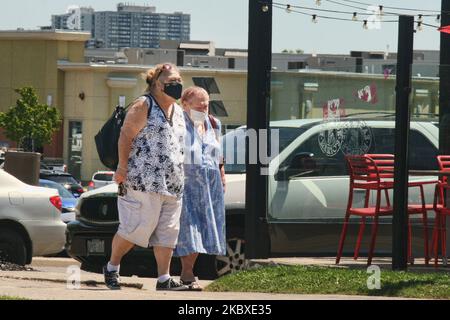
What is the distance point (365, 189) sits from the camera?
37.9ft

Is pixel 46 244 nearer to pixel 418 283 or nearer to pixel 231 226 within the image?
pixel 231 226

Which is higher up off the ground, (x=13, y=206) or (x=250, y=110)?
(x=250, y=110)

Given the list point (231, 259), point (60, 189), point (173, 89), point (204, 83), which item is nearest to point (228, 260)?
point (231, 259)

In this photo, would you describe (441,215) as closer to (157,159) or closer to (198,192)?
(198,192)

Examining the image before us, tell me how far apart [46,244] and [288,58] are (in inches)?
2985

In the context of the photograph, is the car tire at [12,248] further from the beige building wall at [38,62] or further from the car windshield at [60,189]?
the beige building wall at [38,62]

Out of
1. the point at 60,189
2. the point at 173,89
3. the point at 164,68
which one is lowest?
the point at 60,189

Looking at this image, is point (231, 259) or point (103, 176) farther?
point (103, 176)

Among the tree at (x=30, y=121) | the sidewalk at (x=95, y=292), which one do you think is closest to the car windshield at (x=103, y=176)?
the tree at (x=30, y=121)

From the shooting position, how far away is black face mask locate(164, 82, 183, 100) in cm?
955

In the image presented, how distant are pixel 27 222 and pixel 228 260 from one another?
10.4ft

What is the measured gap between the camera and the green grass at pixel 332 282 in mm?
9422
